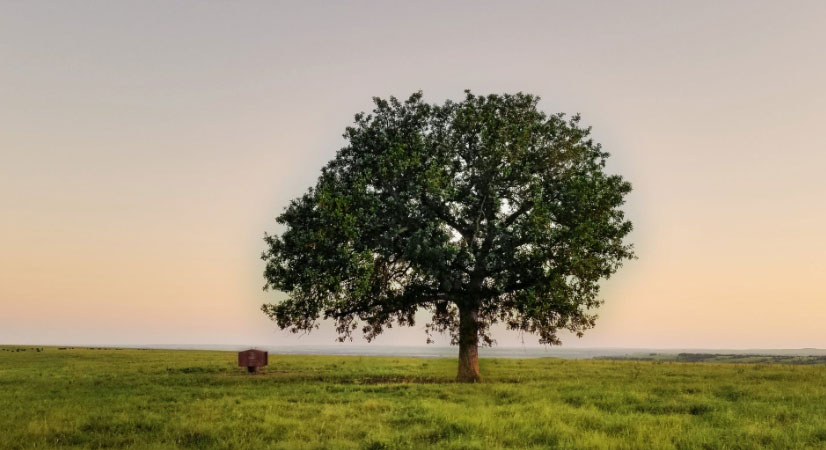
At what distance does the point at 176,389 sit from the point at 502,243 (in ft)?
61.3

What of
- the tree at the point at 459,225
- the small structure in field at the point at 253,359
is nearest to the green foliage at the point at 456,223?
the tree at the point at 459,225

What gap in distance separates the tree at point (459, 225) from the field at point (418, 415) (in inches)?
196

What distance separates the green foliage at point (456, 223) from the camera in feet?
103

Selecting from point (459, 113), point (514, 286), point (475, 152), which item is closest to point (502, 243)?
point (514, 286)

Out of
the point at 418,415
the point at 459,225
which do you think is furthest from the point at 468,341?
the point at 418,415

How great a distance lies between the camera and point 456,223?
1380 inches

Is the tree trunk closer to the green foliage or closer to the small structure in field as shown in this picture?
the green foliage

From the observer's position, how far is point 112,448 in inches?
617

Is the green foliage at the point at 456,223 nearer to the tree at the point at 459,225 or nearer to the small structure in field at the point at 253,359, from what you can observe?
the tree at the point at 459,225

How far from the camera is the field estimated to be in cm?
A: 1628

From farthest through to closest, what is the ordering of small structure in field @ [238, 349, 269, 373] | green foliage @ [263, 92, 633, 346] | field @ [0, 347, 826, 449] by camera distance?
small structure in field @ [238, 349, 269, 373] → green foliage @ [263, 92, 633, 346] → field @ [0, 347, 826, 449]

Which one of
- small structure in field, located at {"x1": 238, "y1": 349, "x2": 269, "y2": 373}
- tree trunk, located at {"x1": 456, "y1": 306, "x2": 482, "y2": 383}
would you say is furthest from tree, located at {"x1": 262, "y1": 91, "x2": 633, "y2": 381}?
small structure in field, located at {"x1": 238, "y1": 349, "x2": 269, "y2": 373}

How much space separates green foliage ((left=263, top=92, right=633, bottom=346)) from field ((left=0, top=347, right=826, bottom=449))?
201 inches

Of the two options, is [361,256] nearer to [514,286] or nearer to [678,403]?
[514,286]
